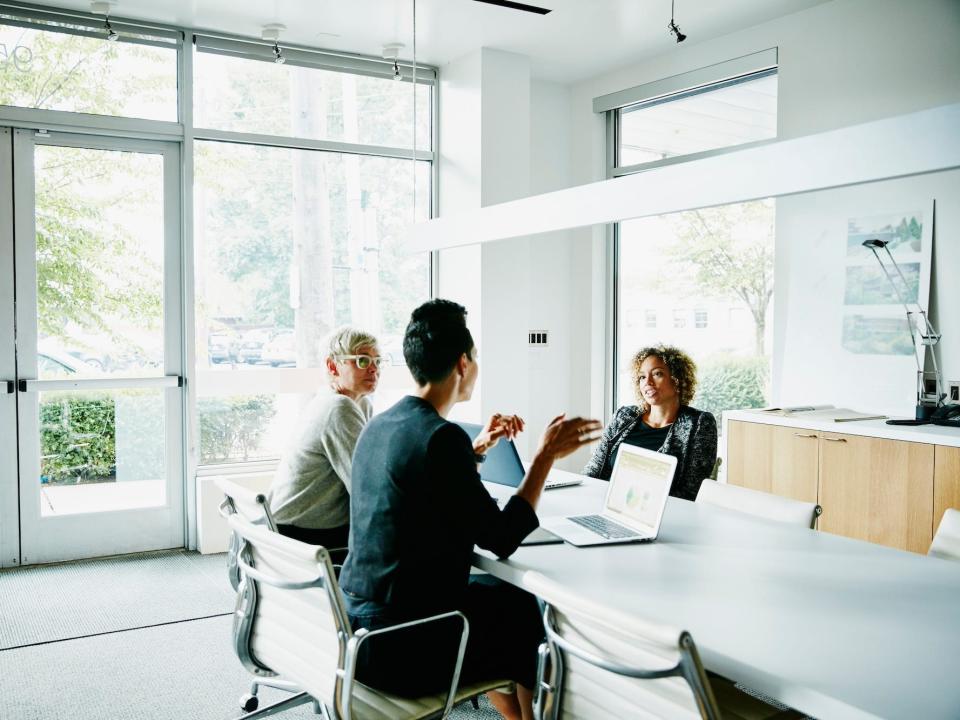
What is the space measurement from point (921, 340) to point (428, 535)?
10.8 ft

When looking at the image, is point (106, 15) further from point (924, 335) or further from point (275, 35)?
point (924, 335)

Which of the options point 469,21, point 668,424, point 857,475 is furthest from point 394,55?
point 857,475

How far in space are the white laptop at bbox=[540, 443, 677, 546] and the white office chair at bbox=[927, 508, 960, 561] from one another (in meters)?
0.78

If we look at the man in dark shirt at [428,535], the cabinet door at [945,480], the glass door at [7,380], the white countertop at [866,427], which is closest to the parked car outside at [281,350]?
the glass door at [7,380]

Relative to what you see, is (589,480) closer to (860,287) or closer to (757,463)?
(757,463)

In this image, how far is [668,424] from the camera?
12.2ft

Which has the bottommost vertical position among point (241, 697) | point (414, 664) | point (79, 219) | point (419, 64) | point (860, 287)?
point (241, 697)

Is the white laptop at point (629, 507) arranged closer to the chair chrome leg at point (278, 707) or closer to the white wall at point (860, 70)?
the chair chrome leg at point (278, 707)

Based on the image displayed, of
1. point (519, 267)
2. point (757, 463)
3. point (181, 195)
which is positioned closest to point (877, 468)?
point (757, 463)

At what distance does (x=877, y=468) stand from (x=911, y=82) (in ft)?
6.59

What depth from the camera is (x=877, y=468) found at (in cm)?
401

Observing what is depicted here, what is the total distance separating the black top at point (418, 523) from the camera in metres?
2.08

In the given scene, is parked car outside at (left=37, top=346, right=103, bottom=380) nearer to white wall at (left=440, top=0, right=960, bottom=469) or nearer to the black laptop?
white wall at (left=440, top=0, right=960, bottom=469)

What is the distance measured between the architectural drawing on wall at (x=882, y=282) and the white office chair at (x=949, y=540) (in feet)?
6.86
